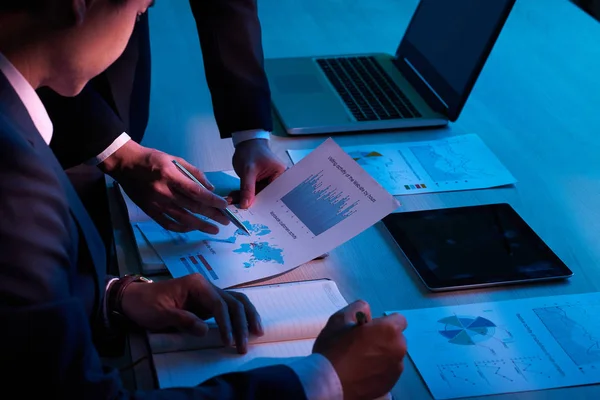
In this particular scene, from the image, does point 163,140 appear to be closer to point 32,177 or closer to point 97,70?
point 97,70

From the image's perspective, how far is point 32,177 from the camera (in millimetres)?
783

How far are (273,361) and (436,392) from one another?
0.22 metres

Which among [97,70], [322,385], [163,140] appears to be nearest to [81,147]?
[163,140]

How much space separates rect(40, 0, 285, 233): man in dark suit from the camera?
52.1 inches

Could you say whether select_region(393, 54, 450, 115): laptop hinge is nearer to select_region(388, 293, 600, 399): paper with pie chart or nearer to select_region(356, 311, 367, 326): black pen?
select_region(388, 293, 600, 399): paper with pie chart

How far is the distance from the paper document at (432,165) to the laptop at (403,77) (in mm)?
82

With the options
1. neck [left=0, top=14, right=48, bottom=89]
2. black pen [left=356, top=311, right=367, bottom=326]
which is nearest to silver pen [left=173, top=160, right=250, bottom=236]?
black pen [left=356, top=311, right=367, bottom=326]

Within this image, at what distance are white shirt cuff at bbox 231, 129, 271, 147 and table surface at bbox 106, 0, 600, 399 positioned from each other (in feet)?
0.17

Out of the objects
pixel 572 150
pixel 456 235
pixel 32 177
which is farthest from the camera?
pixel 572 150

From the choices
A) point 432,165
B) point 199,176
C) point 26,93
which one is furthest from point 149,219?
point 432,165

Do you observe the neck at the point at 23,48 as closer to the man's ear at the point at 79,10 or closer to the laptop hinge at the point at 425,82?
the man's ear at the point at 79,10

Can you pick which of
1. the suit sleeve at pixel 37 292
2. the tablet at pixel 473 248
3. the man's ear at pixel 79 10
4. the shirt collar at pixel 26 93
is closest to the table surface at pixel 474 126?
the tablet at pixel 473 248

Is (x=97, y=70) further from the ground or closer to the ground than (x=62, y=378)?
further from the ground

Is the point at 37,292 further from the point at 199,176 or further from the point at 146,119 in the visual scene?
the point at 146,119
